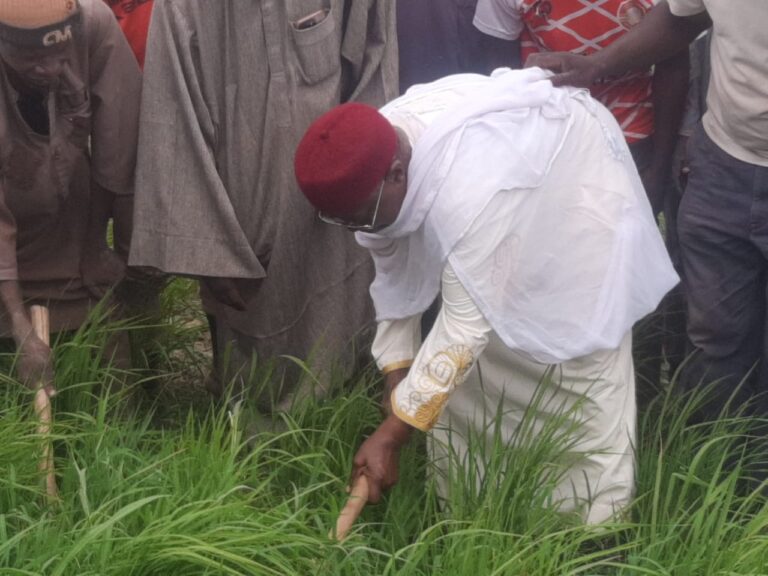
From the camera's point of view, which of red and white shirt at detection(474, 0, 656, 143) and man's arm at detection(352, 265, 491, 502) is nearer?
man's arm at detection(352, 265, 491, 502)

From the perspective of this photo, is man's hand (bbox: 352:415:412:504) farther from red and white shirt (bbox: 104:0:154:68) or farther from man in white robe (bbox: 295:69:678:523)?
red and white shirt (bbox: 104:0:154:68)

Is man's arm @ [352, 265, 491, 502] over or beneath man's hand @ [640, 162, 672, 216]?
over

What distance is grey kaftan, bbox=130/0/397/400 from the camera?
3572 mm

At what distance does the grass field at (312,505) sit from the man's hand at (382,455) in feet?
0.44

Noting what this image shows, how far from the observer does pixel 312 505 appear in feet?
10.5

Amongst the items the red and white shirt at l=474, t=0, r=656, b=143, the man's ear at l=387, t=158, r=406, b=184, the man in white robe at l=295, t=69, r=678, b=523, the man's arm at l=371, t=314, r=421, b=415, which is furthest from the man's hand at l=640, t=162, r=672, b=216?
the man's ear at l=387, t=158, r=406, b=184

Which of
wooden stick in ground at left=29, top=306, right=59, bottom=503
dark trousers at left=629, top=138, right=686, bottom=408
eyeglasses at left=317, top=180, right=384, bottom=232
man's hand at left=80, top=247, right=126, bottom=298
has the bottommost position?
dark trousers at left=629, top=138, right=686, bottom=408

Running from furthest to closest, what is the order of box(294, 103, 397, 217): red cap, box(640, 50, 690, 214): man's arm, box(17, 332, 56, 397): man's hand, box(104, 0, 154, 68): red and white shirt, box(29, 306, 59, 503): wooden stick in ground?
box(104, 0, 154, 68): red and white shirt < box(640, 50, 690, 214): man's arm < box(17, 332, 56, 397): man's hand < box(29, 306, 59, 503): wooden stick in ground < box(294, 103, 397, 217): red cap

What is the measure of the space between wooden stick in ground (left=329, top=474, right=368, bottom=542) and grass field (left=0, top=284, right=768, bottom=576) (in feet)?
0.13

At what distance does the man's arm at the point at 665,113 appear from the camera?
11.9ft

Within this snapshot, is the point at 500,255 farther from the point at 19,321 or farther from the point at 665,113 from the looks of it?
the point at 19,321

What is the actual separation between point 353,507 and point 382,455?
0.13 metres

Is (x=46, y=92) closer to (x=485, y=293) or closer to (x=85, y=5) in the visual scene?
(x=85, y=5)

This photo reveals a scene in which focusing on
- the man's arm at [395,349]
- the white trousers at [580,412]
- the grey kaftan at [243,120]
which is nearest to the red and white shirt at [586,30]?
the grey kaftan at [243,120]
